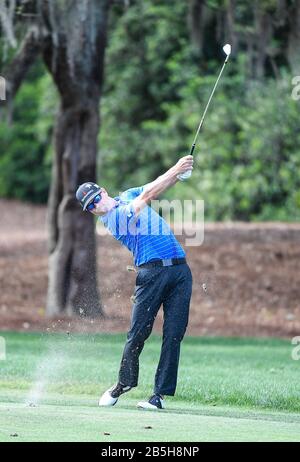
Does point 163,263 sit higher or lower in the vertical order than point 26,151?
lower

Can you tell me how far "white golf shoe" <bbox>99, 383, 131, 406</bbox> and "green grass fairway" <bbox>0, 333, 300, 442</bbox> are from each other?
0.30 ft

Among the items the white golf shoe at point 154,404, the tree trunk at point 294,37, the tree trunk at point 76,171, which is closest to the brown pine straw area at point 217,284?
the tree trunk at point 76,171

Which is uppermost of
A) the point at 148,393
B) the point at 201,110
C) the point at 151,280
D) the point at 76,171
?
the point at 201,110

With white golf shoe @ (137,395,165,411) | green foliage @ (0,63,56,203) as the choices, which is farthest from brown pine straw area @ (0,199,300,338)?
green foliage @ (0,63,56,203)

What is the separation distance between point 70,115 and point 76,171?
2.75 ft

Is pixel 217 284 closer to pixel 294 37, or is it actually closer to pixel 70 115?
A: pixel 70 115

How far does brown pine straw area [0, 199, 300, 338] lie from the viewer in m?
19.5

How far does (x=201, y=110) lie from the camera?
2842cm

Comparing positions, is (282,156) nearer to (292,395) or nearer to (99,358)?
(99,358)

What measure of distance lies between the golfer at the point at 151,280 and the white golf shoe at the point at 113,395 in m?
0.10

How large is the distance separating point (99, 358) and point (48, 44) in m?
4.78

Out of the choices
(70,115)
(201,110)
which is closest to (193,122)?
(201,110)
